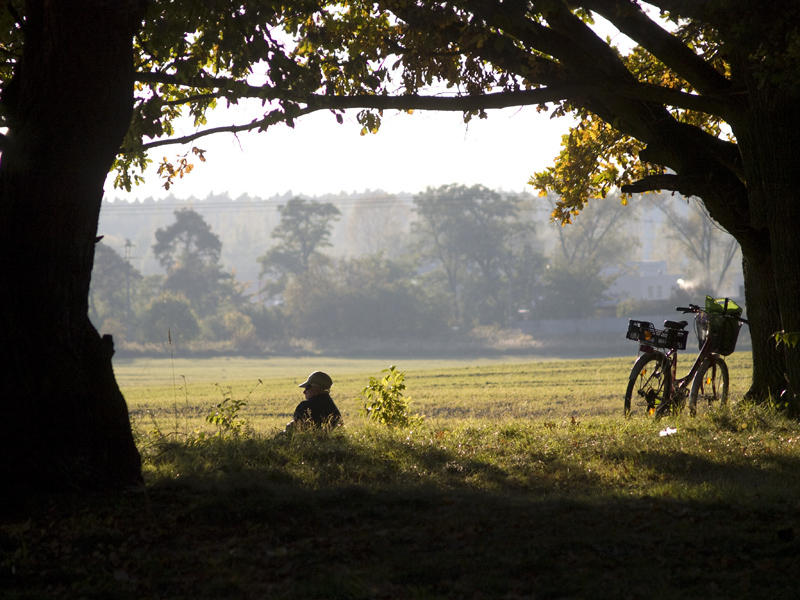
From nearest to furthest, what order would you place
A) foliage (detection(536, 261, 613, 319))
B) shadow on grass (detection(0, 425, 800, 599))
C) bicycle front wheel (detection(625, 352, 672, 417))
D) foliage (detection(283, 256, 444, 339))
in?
shadow on grass (detection(0, 425, 800, 599)) → bicycle front wheel (detection(625, 352, 672, 417)) → foliage (detection(536, 261, 613, 319)) → foliage (detection(283, 256, 444, 339))

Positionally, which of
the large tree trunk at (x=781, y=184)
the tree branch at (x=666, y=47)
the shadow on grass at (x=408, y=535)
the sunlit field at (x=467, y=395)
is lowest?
the sunlit field at (x=467, y=395)

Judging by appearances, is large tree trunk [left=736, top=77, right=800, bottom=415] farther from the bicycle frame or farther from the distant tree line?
the distant tree line

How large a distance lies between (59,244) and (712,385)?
735 cm

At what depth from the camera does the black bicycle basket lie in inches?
365

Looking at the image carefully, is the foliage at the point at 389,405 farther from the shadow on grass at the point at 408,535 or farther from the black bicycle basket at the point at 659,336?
the black bicycle basket at the point at 659,336

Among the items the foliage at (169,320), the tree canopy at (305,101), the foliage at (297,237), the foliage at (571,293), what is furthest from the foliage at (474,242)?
the tree canopy at (305,101)

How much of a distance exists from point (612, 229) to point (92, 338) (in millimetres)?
91105

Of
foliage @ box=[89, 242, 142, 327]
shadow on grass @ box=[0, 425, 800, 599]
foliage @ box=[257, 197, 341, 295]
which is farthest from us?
foliage @ box=[257, 197, 341, 295]

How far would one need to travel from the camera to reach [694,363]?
9320 mm

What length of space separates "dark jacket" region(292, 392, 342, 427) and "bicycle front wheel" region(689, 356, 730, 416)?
12.9 ft

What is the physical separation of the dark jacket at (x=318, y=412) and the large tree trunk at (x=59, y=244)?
356 centimetres

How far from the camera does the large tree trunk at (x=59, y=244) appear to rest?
4930 millimetres

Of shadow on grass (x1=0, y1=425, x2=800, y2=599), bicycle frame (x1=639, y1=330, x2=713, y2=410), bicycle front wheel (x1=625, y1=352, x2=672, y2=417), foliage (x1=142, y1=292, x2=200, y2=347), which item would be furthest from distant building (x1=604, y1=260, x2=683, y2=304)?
shadow on grass (x1=0, y1=425, x2=800, y2=599)

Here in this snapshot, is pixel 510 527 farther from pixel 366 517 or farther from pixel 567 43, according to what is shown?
pixel 567 43
